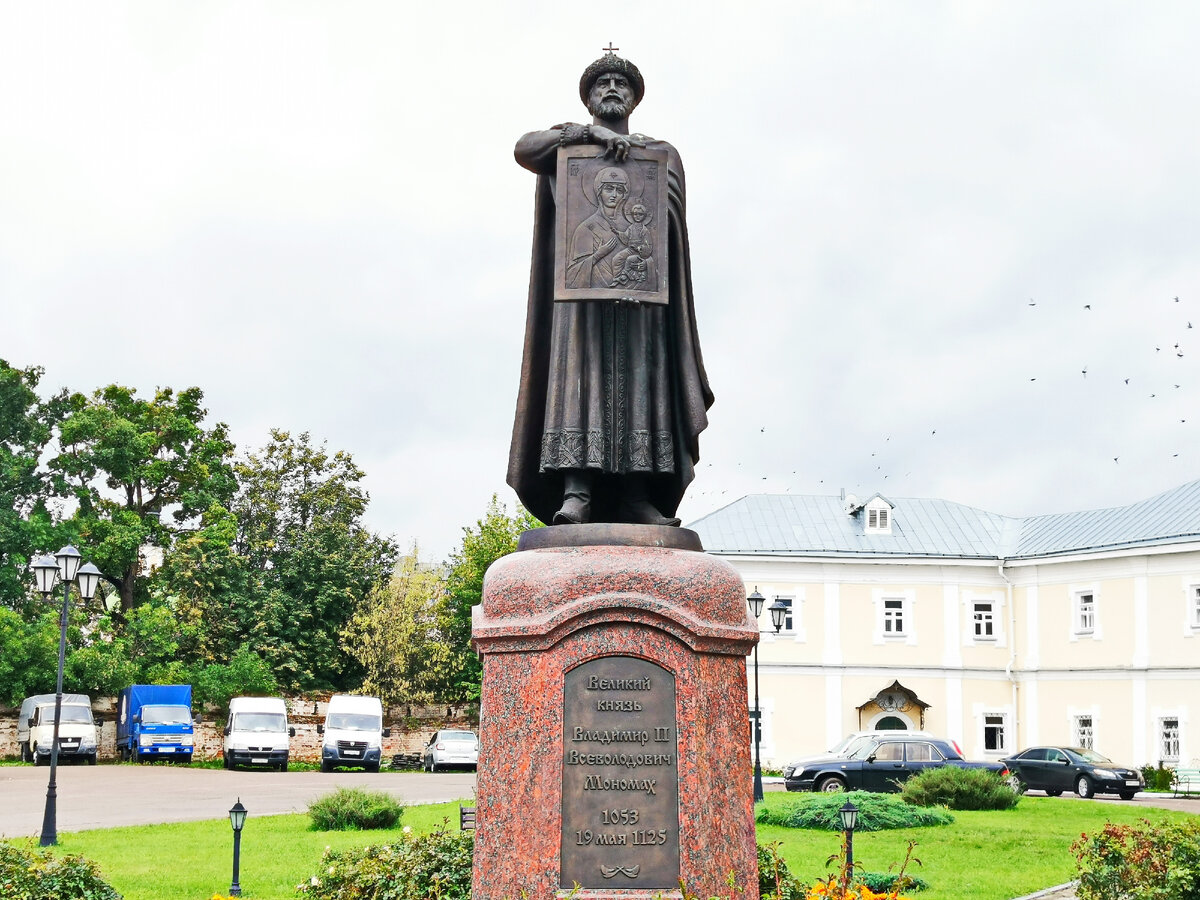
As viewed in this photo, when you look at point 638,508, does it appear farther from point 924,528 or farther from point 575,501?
point 924,528

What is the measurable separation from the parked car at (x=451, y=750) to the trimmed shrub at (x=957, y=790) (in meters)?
17.3

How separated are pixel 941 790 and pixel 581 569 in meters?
16.7

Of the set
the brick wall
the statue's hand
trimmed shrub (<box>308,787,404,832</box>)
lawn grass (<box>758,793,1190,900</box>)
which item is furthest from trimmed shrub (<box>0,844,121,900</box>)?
the brick wall

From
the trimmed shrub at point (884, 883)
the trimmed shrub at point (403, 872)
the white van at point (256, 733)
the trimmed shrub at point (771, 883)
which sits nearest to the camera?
the trimmed shrub at point (771, 883)

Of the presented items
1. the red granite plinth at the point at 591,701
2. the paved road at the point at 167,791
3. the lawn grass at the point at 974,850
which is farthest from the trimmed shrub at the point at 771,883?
the paved road at the point at 167,791

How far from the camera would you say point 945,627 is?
38.7 metres

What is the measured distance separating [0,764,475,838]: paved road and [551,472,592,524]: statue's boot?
36.9ft

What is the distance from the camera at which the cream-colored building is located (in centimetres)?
3688

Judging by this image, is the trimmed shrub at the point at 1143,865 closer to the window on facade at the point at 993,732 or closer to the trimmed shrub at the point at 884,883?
the trimmed shrub at the point at 884,883

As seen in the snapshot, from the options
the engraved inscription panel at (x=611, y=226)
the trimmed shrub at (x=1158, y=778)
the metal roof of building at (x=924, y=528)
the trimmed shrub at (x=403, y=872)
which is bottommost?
the trimmed shrub at (x=1158, y=778)

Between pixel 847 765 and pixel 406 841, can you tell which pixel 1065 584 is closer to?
pixel 847 765

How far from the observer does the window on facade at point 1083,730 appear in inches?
1444

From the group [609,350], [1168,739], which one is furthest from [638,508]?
[1168,739]

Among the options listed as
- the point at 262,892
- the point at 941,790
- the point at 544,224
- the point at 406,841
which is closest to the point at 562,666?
the point at 544,224
